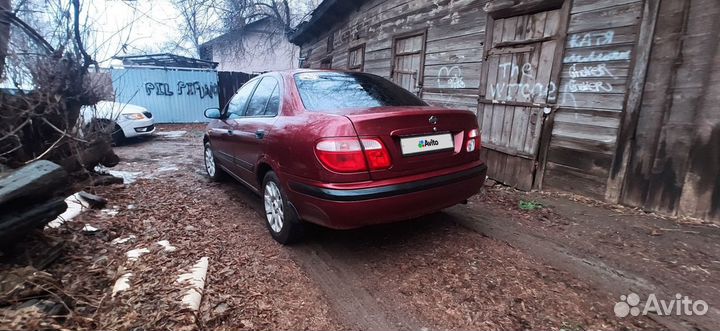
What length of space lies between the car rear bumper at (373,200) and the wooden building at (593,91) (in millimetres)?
2181

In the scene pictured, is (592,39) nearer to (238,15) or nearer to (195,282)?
(195,282)

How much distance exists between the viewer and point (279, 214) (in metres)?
3.15

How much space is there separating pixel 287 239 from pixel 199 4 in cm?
1660

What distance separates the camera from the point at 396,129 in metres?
2.53

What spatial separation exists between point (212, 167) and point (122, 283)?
322 cm

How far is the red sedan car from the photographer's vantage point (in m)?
2.44

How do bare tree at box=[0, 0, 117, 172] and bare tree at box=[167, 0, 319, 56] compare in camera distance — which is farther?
bare tree at box=[167, 0, 319, 56]

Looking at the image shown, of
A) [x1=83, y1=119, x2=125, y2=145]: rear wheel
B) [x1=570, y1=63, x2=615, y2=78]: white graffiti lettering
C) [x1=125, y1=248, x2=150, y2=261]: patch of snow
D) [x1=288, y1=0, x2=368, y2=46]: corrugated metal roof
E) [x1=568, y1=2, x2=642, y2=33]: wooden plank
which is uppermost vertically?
[x1=288, y1=0, x2=368, y2=46]: corrugated metal roof

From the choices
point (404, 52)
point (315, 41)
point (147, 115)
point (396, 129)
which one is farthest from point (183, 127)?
point (396, 129)

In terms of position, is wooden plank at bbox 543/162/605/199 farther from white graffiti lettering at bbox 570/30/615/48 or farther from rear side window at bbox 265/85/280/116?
rear side window at bbox 265/85/280/116

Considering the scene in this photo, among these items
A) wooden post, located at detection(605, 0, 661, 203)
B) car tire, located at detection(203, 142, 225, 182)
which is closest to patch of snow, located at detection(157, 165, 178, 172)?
car tire, located at detection(203, 142, 225, 182)

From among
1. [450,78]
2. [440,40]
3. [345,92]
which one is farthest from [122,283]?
[440,40]

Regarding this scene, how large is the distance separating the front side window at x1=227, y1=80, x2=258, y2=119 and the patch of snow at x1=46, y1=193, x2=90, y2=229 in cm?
181

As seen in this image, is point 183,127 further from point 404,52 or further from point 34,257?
point 34,257
